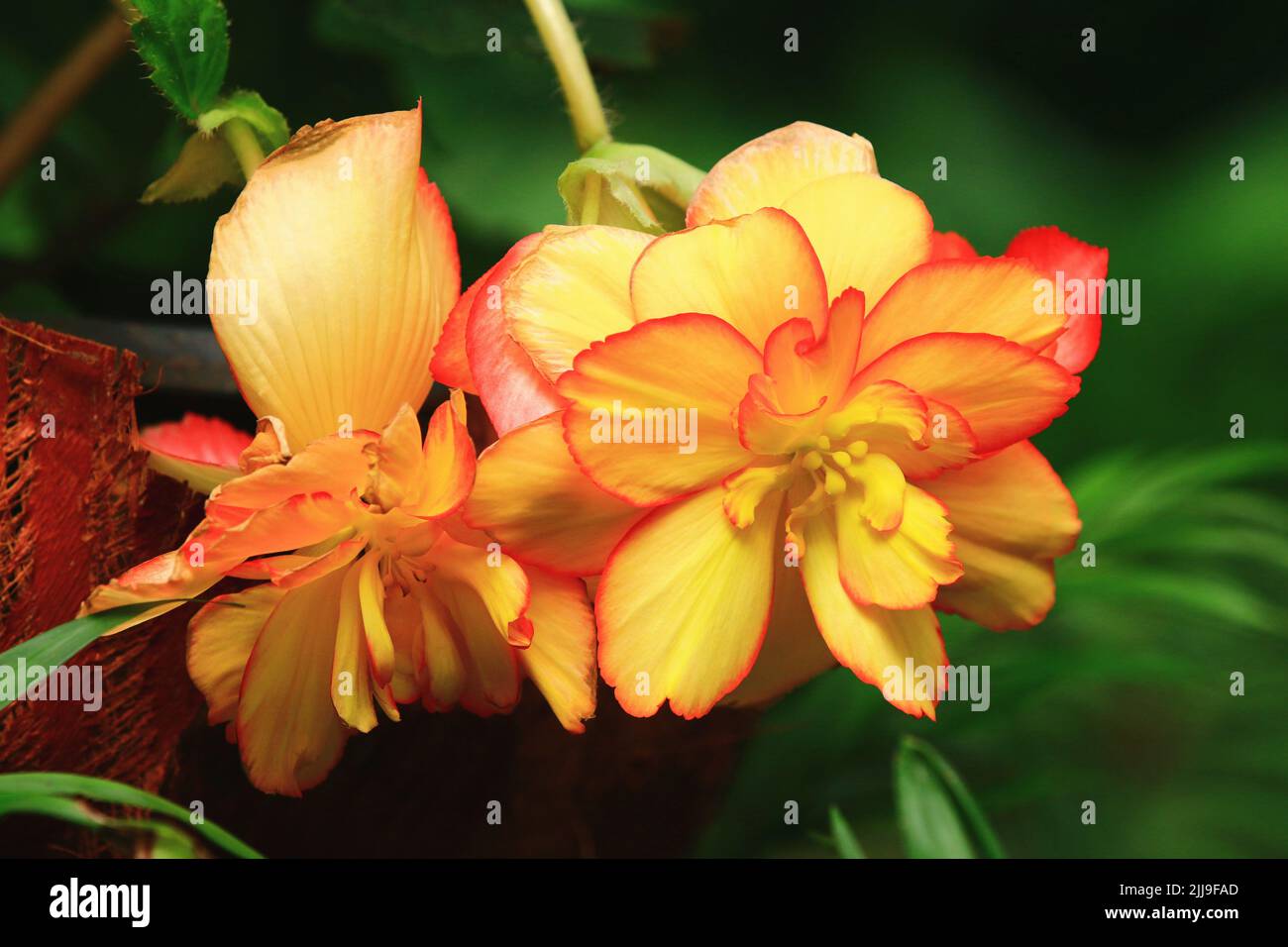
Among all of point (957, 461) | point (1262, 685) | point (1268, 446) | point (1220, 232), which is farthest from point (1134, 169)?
point (957, 461)

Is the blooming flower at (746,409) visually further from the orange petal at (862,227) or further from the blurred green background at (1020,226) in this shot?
the blurred green background at (1020,226)

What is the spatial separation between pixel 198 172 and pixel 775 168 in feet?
0.45

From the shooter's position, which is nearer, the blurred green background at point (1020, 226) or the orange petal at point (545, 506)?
the orange petal at point (545, 506)

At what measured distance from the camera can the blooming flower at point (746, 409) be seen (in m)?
0.20

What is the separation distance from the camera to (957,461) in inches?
8.4

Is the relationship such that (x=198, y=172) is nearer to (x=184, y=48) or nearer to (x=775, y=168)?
(x=184, y=48)

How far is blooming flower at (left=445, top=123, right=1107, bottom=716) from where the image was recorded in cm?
20

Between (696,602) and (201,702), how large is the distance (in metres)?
0.13

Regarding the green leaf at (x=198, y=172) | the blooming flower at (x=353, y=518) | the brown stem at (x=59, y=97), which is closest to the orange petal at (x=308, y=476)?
the blooming flower at (x=353, y=518)

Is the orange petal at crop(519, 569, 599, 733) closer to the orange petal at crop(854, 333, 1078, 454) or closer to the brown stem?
the orange petal at crop(854, 333, 1078, 454)

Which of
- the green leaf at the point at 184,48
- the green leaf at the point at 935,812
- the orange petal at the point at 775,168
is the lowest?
the green leaf at the point at 935,812

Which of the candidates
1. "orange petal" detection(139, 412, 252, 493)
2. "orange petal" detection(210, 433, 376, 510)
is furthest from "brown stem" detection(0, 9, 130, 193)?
"orange petal" detection(210, 433, 376, 510)

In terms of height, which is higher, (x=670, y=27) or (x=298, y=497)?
(x=670, y=27)

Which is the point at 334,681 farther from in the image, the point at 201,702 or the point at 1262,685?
the point at 1262,685
